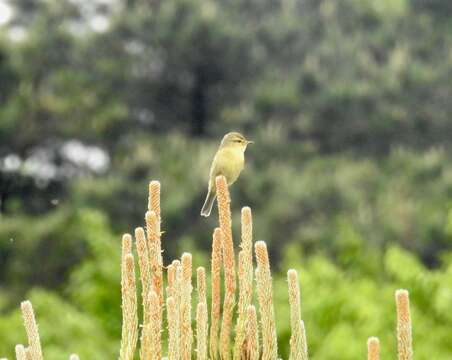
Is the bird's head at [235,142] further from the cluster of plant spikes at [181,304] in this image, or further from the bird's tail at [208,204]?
the cluster of plant spikes at [181,304]

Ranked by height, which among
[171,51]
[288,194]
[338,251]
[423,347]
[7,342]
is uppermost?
[171,51]

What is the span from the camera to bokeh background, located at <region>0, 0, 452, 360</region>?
14.6m

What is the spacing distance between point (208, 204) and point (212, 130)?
41.3ft

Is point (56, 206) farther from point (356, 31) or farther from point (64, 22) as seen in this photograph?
point (356, 31)

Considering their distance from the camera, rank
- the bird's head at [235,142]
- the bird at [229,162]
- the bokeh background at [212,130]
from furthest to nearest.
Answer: the bokeh background at [212,130] → the bird's head at [235,142] → the bird at [229,162]

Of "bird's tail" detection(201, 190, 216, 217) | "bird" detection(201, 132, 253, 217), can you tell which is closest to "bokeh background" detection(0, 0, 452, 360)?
"bird's tail" detection(201, 190, 216, 217)

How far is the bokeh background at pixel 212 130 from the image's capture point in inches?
575

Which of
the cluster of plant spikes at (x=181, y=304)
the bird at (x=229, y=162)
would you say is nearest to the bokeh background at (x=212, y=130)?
the bird at (x=229, y=162)

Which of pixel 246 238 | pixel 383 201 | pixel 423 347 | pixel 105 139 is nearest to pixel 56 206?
pixel 105 139

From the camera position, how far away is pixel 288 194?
50.7 ft

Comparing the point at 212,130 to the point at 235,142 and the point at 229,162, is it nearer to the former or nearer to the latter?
the point at 235,142

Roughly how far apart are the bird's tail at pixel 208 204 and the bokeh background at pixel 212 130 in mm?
6722

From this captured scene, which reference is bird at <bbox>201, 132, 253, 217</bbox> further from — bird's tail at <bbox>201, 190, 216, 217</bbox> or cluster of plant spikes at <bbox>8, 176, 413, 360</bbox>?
cluster of plant spikes at <bbox>8, 176, 413, 360</bbox>

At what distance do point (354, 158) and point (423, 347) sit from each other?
1140cm
